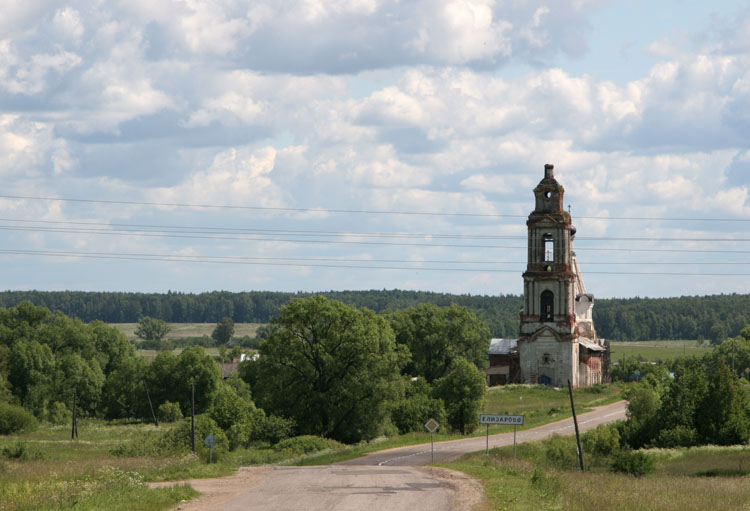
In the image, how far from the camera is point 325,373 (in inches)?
2525

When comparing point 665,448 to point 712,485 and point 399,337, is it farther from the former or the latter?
point 399,337

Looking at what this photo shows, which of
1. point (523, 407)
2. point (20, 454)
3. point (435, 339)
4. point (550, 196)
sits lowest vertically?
point (20, 454)

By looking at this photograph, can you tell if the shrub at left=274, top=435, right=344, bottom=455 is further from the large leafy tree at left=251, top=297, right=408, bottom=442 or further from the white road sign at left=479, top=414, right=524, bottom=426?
the white road sign at left=479, top=414, right=524, bottom=426

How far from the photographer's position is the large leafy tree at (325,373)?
63375 millimetres

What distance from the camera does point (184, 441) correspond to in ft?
186

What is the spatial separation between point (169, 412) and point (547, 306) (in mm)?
36727

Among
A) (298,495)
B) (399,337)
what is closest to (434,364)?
(399,337)

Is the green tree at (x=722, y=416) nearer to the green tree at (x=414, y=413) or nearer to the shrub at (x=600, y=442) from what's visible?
the shrub at (x=600, y=442)

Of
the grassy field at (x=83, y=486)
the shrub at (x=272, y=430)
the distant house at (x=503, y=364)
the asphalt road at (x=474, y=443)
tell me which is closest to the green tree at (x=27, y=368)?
the distant house at (x=503, y=364)

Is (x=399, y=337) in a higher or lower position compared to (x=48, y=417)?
higher

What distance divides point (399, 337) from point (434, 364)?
4.42 meters

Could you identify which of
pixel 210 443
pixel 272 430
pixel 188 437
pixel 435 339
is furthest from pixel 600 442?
pixel 435 339

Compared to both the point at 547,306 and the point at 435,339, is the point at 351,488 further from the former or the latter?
the point at 435,339

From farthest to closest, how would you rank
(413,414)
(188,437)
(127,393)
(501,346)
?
(501,346) < (127,393) < (413,414) < (188,437)
